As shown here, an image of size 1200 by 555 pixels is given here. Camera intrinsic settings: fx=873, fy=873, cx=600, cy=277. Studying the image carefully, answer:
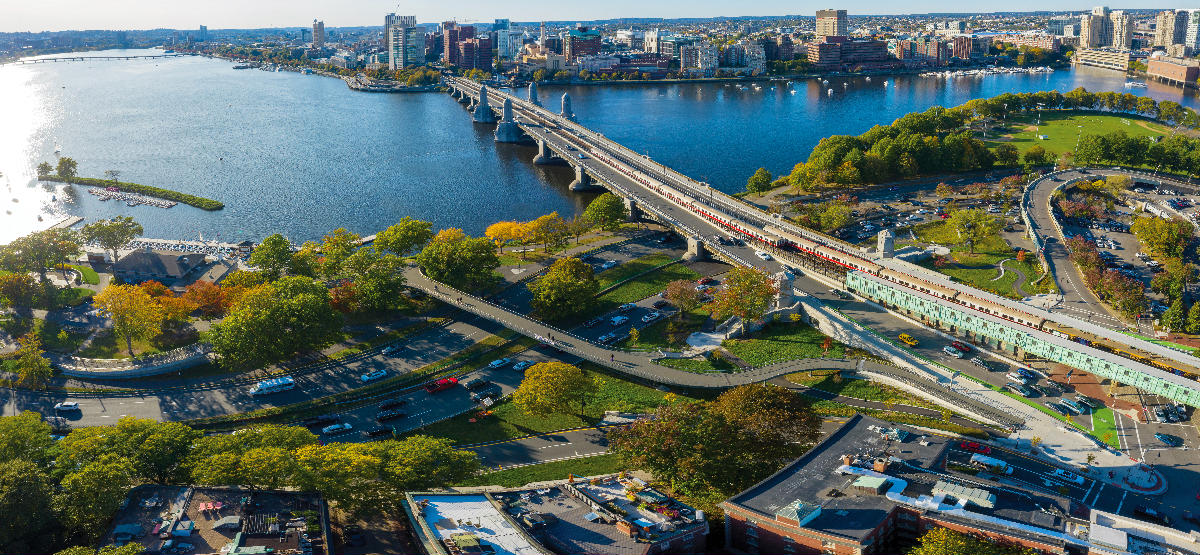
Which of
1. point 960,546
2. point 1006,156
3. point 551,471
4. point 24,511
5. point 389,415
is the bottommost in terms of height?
point 551,471

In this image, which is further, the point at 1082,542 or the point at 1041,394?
the point at 1041,394

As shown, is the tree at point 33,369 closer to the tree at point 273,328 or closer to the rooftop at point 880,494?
the tree at point 273,328

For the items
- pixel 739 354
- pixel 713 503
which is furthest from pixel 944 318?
pixel 713 503

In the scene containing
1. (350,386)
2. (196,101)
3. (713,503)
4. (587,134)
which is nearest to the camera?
(713,503)

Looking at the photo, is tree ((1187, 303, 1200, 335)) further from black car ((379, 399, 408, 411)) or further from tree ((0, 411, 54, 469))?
tree ((0, 411, 54, 469))

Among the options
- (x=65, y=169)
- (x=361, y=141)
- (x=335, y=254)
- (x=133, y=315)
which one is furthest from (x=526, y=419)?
(x=361, y=141)

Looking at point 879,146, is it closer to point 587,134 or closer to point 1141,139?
point 1141,139

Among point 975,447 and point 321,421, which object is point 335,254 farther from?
point 975,447
